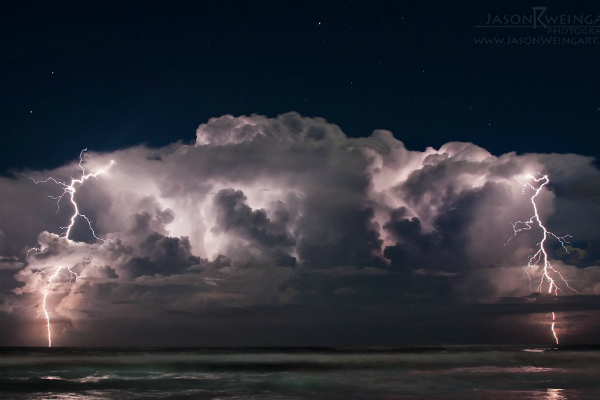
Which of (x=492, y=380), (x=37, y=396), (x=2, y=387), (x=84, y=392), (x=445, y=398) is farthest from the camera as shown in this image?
(x=492, y=380)

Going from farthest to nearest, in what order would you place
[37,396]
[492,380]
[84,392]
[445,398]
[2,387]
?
→ [492,380] → [2,387] → [84,392] → [37,396] → [445,398]

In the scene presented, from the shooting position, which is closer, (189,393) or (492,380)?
(189,393)

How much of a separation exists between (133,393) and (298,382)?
908cm

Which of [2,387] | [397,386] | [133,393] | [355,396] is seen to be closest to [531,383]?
[397,386]

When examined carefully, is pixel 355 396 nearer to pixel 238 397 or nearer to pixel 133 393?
pixel 238 397

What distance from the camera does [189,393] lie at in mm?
24516

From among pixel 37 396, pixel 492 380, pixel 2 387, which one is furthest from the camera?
pixel 492 380

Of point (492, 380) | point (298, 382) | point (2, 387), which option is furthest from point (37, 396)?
point (492, 380)

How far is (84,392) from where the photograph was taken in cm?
2567

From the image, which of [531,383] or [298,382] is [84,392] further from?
[531,383]

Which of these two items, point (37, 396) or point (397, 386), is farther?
point (397, 386)

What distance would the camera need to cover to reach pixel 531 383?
27.1 meters

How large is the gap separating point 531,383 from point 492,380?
8.77 ft

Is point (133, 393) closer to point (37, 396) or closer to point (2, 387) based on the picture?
point (37, 396)
